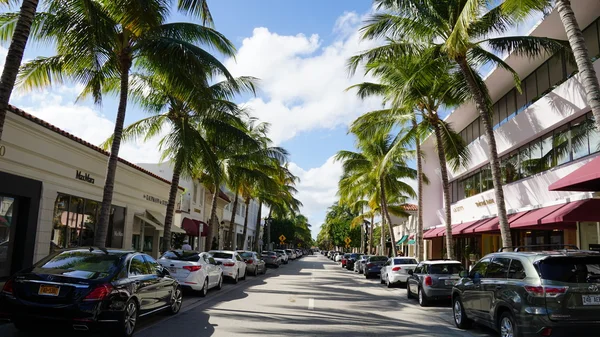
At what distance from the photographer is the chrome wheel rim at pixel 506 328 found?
7.88 m

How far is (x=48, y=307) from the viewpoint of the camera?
7.45m

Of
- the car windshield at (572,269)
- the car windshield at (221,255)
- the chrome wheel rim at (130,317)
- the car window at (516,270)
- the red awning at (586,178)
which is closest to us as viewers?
the car windshield at (572,269)

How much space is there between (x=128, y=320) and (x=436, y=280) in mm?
9388

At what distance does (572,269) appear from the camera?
292 inches

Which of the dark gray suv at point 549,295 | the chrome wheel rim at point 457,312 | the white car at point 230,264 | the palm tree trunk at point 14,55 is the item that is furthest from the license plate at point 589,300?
the white car at point 230,264

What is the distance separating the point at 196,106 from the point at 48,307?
31.4 ft

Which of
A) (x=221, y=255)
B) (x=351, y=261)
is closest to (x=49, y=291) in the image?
(x=221, y=255)

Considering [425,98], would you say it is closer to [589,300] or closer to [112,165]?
[112,165]

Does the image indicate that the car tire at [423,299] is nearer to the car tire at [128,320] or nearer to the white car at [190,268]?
the white car at [190,268]

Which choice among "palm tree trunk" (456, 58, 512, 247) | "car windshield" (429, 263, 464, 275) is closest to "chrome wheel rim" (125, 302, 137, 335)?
"car windshield" (429, 263, 464, 275)

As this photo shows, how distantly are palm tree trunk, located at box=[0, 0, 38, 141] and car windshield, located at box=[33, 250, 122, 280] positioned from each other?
275 cm

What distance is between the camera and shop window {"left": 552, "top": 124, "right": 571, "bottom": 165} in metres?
17.4

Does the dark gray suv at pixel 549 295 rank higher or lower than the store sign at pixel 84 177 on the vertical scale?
lower

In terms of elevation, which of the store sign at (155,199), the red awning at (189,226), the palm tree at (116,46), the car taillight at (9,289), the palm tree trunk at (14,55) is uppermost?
the palm tree at (116,46)
